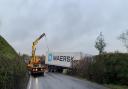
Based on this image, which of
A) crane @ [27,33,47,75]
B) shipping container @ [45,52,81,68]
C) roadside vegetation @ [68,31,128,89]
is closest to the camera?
roadside vegetation @ [68,31,128,89]

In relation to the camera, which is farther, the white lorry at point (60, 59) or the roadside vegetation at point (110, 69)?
the white lorry at point (60, 59)

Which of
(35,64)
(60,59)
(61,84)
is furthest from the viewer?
(60,59)

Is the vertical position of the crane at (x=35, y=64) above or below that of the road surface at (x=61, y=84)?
above

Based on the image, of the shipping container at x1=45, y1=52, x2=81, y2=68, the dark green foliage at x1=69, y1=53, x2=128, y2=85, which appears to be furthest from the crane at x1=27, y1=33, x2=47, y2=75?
the dark green foliage at x1=69, y1=53, x2=128, y2=85

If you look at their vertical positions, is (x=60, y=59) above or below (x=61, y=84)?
above

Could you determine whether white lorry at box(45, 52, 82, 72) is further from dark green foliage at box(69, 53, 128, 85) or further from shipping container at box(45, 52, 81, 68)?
dark green foliage at box(69, 53, 128, 85)

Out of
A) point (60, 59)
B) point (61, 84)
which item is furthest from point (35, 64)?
point (61, 84)

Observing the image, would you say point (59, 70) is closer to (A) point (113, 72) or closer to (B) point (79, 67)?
(B) point (79, 67)

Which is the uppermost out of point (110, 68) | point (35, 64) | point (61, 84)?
point (35, 64)

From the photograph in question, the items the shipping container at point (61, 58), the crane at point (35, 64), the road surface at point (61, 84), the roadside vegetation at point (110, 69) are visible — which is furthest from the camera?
the shipping container at point (61, 58)

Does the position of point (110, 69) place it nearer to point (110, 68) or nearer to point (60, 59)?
point (110, 68)

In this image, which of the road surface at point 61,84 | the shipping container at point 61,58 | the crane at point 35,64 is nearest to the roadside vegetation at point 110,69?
the road surface at point 61,84

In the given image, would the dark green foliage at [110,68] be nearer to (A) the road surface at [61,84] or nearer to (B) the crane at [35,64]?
(A) the road surface at [61,84]

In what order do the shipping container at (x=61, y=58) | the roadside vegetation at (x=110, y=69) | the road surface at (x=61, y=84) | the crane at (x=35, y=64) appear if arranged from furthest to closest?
the shipping container at (x=61, y=58) → the crane at (x=35, y=64) → the roadside vegetation at (x=110, y=69) → the road surface at (x=61, y=84)
